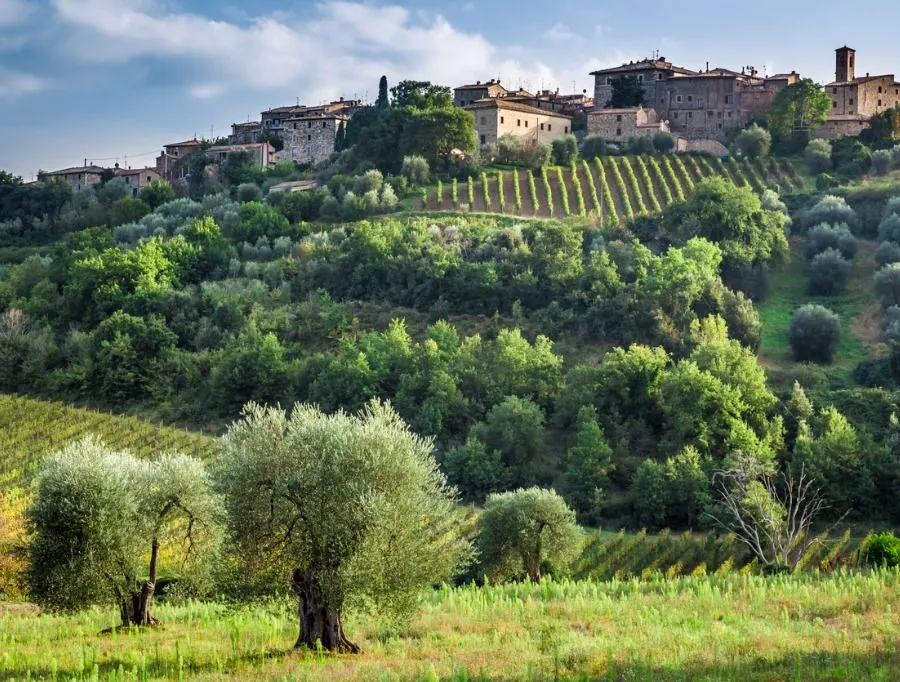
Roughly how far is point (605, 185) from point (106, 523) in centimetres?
5748

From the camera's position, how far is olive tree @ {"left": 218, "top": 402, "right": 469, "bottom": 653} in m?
22.1

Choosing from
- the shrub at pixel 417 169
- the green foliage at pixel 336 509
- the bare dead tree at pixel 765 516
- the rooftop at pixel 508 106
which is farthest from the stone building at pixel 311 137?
the green foliage at pixel 336 509

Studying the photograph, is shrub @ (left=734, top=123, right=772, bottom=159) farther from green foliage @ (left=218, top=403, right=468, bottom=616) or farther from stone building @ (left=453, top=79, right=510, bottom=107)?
green foliage @ (left=218, top=403, right=468, bottom=616)

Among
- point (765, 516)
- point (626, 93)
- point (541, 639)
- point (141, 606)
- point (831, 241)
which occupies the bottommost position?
point (541, 639)

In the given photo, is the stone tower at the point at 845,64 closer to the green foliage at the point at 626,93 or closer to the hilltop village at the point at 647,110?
the hilltop village at the point at 647,110

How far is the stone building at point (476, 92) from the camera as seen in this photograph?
334ft

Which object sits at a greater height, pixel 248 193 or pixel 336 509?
pixel 248 193

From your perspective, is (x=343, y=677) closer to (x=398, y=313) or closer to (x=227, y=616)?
(x=227, y=616)

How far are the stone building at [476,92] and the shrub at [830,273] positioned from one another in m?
40.3

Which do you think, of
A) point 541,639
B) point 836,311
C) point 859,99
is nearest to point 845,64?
point 859,99

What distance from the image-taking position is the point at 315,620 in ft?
74.2

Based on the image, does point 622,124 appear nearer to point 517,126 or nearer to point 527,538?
point 517,126

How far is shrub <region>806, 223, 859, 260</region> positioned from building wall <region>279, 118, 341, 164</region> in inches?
1658

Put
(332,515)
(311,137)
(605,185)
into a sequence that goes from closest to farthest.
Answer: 1. (332,515)
2. (605,185)
3. (311,137)
